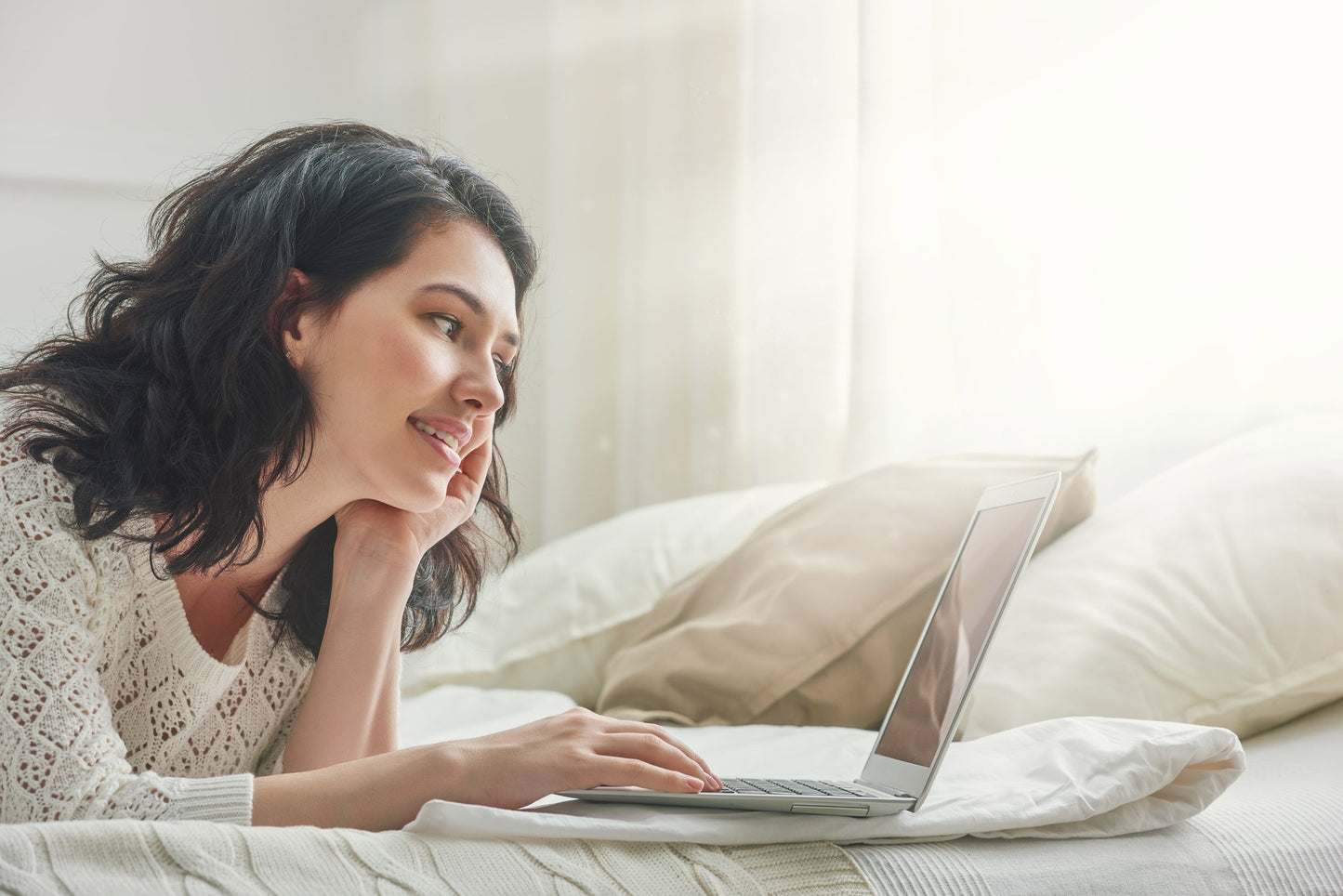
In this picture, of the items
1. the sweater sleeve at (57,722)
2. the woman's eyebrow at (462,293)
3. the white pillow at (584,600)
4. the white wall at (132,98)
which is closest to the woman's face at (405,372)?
the woman's eyebrow at (462,293)

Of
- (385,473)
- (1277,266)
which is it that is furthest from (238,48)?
(1277,266)

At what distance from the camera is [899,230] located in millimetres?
1708

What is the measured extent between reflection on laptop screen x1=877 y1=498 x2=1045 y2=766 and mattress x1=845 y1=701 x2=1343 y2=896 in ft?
0.25

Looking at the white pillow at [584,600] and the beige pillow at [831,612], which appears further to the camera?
the white pillow at [584,600]

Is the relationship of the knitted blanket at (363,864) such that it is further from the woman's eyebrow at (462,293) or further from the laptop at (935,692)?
the woman's eyebrow at (462,293)

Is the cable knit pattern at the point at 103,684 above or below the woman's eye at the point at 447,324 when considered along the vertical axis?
below

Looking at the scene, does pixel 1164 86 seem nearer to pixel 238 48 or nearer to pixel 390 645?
pixel 390 645

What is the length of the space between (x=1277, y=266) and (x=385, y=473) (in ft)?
3.63

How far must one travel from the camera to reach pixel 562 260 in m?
2.42

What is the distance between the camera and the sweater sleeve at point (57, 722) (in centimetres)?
66

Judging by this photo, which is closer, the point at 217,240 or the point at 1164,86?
the point at 217,240

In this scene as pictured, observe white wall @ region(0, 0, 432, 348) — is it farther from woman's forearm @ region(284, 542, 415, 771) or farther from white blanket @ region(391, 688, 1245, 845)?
white blanket @ region(391, 688, 1245, 845)

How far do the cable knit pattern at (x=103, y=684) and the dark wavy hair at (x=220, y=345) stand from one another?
28mm

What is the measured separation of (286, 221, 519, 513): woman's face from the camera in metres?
0.91
